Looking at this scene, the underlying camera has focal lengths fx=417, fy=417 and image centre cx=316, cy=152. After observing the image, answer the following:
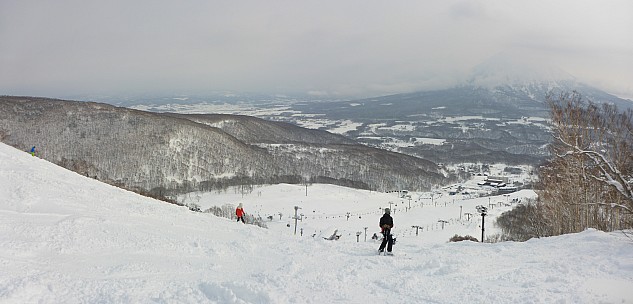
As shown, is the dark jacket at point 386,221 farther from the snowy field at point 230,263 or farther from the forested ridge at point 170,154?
the forested ridge at point 170,154

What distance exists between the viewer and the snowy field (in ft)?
24.3

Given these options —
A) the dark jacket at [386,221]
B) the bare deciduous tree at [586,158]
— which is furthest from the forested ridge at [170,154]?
the dark jacket at [386,221]

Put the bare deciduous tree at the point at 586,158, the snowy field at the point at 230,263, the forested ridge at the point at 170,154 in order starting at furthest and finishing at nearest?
the forested ridge at the point at 170,154, the bare deciduous tree at the point at 586,158, the snowy field at the point at 230,263

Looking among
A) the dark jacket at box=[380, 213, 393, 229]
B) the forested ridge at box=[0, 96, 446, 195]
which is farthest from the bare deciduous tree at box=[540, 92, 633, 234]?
the forested ridge at box=[0, 96, 446, 195]

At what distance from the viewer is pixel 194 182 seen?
293 ft

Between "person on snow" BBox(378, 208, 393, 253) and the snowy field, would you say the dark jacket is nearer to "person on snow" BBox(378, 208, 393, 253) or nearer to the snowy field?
"person on snow" BBox(378, 208, 393, 253)

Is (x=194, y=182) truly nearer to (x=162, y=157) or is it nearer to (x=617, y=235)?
(x=162, y=157)

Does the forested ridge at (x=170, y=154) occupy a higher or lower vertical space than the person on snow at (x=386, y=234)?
lower

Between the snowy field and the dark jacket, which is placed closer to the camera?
the snowy field

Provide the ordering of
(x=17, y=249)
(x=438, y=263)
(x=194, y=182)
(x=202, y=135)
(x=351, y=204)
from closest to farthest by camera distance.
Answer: (x=17, y=249) → (x=438, y=263) → (x=351, y=204) → (x=194, y=182) → (x=202, y=135)

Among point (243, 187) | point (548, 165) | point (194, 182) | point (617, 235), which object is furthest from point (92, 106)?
point (617, 235)

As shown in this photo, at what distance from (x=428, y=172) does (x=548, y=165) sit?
9931 cm

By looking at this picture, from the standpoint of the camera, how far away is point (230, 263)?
9875 millimetres

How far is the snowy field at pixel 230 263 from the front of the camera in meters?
7.41
